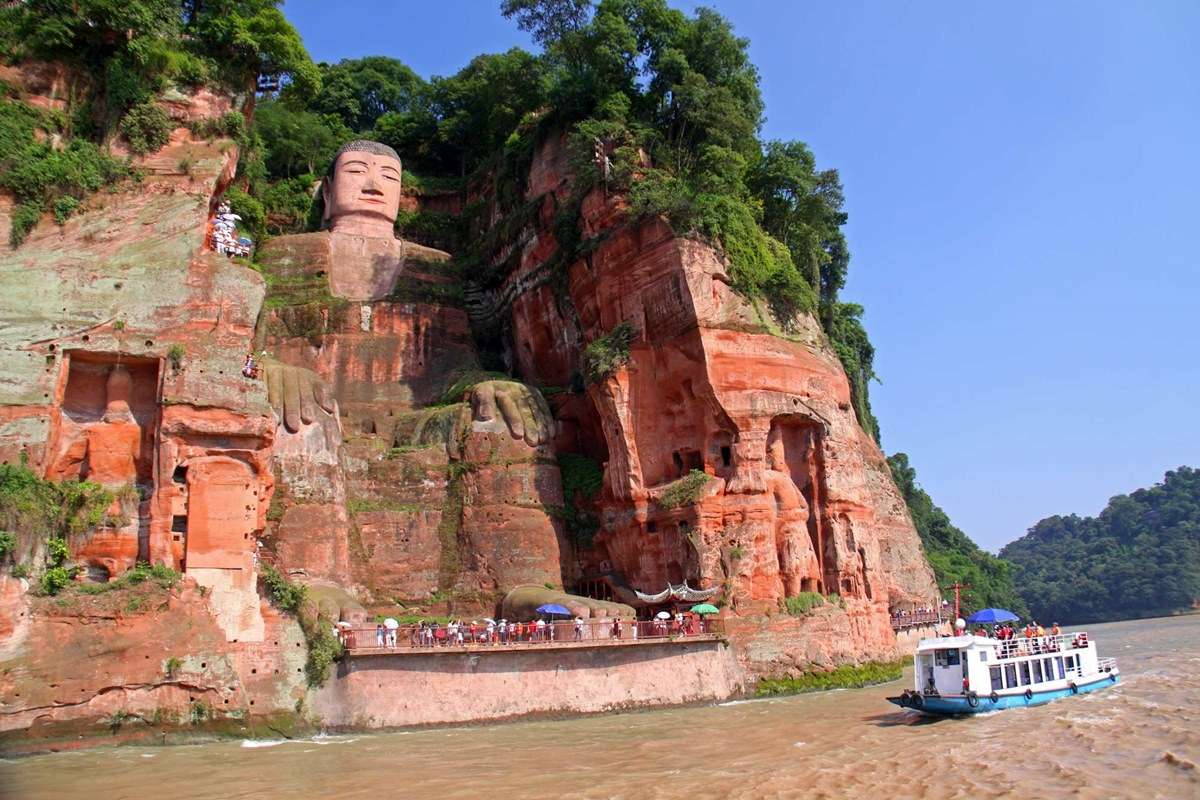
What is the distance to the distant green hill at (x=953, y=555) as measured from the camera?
217ft

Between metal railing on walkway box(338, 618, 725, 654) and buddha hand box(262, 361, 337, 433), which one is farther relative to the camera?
buddha hand box(262, 361, 337, 433)

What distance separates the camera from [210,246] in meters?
26.2

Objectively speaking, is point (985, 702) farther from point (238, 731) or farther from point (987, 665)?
point (238, 731)

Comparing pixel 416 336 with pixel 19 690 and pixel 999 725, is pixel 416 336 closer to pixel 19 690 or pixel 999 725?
pixel 19 690

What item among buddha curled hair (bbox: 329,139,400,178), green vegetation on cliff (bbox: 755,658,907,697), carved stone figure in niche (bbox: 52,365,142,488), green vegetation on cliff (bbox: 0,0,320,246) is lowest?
green vegetation on cliff (bbox: 755,658,907,697)

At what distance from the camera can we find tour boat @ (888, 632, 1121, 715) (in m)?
20.7

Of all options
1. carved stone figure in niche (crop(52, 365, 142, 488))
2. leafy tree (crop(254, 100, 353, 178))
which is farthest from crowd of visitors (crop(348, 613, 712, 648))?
leafy tree (crop(254, 100, 353, 178))

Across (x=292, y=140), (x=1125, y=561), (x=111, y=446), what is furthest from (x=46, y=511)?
(x=1125, y=561)

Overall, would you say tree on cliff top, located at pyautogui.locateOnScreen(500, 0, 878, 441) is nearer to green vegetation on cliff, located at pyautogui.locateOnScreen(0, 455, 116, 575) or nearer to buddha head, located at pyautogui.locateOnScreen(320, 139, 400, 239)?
buddha head, located at pyautogui.locateOnScreen(320, 139, 400, 239)

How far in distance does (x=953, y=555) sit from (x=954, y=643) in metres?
54.4

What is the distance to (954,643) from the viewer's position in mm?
20906

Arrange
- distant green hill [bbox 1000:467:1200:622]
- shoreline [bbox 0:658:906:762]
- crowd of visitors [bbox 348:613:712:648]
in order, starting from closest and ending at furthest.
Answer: shoreline [bbox 0:658:906:762] < crowd of visitors [bbox 348:613:712:648] < distant green hill [bbox 1000:467:1200:622]

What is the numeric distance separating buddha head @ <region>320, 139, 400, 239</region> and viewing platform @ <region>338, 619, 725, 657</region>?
833 inches

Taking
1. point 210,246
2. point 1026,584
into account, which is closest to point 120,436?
point 210,246
